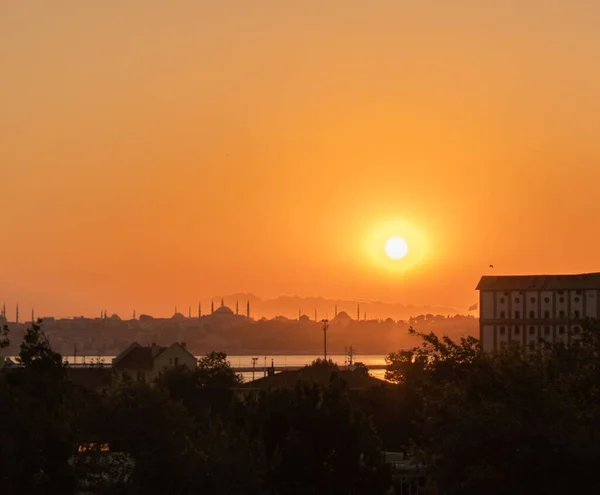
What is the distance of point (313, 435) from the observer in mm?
35688

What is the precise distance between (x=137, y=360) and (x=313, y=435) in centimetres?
8303

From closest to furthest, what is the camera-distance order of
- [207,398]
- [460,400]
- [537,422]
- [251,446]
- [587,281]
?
[537,422], [460,400], [251,446], [207,398], [587,281]

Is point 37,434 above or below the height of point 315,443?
above

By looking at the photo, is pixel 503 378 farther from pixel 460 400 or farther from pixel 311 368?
pixel 311 368

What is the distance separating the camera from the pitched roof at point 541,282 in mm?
129875

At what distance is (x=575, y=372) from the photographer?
31453mm

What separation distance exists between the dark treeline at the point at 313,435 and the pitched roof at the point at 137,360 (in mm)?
74793

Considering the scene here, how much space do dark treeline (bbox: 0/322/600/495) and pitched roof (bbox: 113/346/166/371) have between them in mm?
74793

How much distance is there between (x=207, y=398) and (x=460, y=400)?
5245cm

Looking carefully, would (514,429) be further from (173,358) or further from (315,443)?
(173,358)

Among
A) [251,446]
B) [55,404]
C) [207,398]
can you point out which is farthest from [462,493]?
[207,398]

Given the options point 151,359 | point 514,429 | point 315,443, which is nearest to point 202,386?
point 151,359

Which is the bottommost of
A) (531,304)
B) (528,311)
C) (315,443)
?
(315,443)

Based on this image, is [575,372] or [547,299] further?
[547,299]
